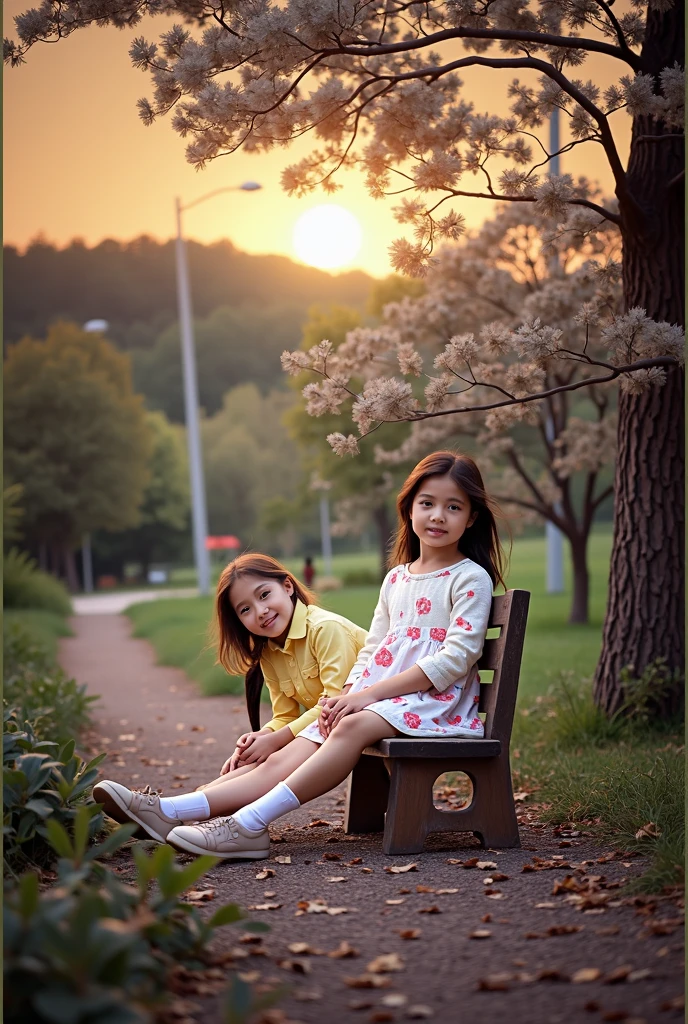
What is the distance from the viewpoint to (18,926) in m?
2.02

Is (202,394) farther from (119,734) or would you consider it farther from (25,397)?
(119,734)

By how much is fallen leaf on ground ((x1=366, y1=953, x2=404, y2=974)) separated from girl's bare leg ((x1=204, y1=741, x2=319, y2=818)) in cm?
131

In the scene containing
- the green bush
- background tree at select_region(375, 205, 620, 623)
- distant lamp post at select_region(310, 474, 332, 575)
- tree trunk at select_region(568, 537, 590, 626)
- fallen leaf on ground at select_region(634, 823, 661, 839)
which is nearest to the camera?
fallen leaf on ground at select_region(634, 823, 661, 839)

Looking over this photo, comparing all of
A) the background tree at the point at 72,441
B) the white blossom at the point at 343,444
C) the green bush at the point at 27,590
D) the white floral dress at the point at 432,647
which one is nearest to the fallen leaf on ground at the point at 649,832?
the white floral dress at the point at 432,647

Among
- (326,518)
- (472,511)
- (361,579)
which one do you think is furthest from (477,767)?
(326,518)

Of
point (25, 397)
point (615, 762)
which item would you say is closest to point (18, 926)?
point (615, 762)

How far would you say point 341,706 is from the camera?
3.71 m

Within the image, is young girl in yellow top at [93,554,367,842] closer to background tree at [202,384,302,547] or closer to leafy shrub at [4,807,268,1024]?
leafy shrub at [4,807,268,1024]

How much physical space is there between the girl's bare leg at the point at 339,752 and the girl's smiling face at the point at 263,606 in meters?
0.68

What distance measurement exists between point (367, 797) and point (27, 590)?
1663 cm

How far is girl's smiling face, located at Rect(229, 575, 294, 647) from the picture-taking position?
419cm

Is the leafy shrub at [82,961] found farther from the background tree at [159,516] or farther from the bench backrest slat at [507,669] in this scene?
the background tree at [159,516]

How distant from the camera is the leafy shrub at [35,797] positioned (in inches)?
129

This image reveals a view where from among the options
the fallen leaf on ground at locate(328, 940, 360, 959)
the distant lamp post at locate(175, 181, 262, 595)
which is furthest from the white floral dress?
the distant lamp post at locate(175, 181, 262, 595)
